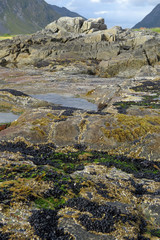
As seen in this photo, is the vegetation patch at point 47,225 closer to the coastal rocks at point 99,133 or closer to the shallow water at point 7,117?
the coastal rocks at point 99,133

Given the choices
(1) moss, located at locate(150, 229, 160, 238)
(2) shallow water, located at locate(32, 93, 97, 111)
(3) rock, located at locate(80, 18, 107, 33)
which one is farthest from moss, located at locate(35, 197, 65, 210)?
(3) rock, located at locate(80, 18, 107, 33)

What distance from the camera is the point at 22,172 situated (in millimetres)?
6871

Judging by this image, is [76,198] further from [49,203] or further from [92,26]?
[92,26]

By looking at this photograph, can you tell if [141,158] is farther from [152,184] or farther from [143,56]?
[143,56]

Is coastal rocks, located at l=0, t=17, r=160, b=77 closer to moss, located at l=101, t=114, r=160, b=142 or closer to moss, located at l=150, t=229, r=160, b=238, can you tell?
moss, located at l=101, t=114, r=160, b=142

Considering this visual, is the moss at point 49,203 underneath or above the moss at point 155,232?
above

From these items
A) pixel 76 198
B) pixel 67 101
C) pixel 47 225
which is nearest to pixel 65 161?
pixel 76 198

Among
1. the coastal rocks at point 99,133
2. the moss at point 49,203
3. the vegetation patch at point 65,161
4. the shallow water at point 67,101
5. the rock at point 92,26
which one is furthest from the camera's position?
the rock at point 92,26

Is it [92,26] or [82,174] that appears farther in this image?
[92,26]

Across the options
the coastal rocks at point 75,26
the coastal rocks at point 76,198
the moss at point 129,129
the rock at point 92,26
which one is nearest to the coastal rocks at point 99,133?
the moss at point 129,129

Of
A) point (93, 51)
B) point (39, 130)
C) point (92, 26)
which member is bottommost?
point (39, 130)

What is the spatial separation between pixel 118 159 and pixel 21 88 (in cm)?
2344

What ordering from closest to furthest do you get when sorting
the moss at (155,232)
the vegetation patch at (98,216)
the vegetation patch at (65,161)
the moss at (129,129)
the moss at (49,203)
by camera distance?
the vegetation patch at (98,216) < the moss at (155,232) < the moss at (49,203) < the vegetation patch at (65,161) < the moss at (129,129)

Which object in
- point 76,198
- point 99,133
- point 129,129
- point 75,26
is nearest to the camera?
point 76,198
